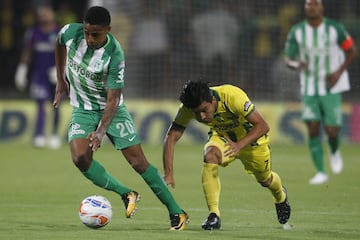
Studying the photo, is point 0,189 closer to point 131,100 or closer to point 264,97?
point 131,100

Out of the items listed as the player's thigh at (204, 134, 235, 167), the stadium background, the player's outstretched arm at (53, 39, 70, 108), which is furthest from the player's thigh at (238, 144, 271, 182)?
the stadium background

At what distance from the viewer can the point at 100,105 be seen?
9.91 meters

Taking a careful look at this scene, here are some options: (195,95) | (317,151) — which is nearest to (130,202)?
(195,95)

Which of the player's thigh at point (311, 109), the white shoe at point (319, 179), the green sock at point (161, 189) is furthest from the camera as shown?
the player's thigh at point (311, 109)

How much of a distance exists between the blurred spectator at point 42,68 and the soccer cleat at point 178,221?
32.7 feet

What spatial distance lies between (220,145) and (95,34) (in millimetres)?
1424

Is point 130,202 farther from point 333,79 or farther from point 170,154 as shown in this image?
point 333,79

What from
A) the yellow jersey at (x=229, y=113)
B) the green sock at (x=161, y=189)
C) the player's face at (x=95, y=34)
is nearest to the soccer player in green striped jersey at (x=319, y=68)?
the yellow jersey at (x=229, y=113)

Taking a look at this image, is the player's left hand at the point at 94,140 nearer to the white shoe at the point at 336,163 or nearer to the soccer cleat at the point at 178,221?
the soccer cleat at the point at 178,221

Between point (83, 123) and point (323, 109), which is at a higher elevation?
point (83, 123)

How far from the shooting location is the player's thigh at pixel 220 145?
9297mm

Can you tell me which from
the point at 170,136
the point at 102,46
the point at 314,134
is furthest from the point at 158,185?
the point at 314,134

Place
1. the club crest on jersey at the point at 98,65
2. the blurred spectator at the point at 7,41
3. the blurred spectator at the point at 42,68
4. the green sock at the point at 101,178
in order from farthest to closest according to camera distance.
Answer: the blurred spectator at the point at 7,41, the blurred spectator at the point at 42,68, the green sock at the point at 101,178, the club crest on jersey at the point at 98,65

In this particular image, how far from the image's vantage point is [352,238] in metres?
8.91
